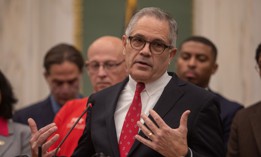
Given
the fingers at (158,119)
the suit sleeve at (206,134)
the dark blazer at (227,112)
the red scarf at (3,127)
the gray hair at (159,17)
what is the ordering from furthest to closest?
the dark blazer at (227,112)
the red scarf at (3,127)
the gray hair at (159,17)
the suit sleeve at (206,134)
the fingers at (158,119)

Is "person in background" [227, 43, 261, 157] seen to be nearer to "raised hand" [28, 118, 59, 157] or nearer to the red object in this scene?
the red object

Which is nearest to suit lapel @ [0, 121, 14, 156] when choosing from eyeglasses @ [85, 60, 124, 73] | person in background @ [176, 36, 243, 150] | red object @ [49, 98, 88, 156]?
red object @ [49, 98, 88, 156]

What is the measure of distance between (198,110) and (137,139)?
372 millimetres

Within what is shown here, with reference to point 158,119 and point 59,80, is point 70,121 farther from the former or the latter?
point 158,119

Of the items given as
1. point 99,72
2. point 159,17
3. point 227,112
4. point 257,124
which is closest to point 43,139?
point 159,17

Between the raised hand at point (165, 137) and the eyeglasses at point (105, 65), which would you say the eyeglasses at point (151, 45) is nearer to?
the raised hand at point (165, 137)

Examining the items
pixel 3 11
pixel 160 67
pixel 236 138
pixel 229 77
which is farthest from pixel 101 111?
pixel 3 11

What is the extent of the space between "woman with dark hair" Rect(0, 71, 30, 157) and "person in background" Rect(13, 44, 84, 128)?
2.40ft

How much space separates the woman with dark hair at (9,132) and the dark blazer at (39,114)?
0.74 meters

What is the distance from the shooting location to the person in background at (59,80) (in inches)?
219

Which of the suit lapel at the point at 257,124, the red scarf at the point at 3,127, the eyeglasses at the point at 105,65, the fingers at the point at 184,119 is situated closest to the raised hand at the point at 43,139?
the fingers at the point at 184,119

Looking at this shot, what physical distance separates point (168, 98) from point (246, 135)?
3.84 feet

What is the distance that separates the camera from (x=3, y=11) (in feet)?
23.6

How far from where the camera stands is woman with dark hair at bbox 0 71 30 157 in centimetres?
458
